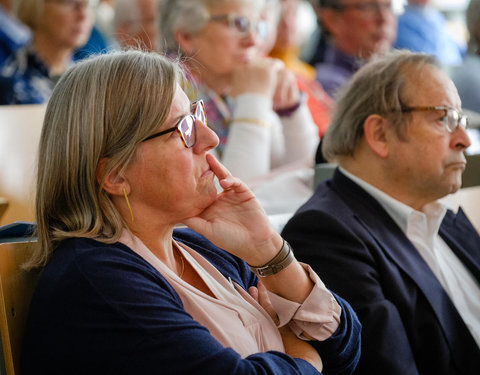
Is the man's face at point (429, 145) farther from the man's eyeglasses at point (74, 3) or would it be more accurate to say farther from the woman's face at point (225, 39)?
the man's eyeglasses at point (74, 3)

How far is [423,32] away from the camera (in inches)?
193

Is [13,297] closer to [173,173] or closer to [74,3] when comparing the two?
[173,173]

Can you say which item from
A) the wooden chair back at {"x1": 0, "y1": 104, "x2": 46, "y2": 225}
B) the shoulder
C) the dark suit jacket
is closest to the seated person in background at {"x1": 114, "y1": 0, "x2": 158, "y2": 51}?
the wooden chair back at {"x1": 0, "y1": 104, "x2": 46, "y2": 225}

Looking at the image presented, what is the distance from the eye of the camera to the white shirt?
1805mm

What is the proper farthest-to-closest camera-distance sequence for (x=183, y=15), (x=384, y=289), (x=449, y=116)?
1. (x=183, y=15)
2. (x=449, y=116)
3. (x=384, y=289)

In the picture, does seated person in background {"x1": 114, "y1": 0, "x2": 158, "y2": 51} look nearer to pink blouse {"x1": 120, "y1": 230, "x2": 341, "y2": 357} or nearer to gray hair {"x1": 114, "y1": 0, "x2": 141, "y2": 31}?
gray hair {"x1": 114, "y1": 0, "x2": 141, "y2": 31}

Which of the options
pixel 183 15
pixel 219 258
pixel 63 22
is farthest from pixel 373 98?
pixel 63 22

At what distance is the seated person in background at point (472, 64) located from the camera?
3.60 meters

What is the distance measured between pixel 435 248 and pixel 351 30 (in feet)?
7.15

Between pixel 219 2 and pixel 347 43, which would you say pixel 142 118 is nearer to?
pixel 219 2

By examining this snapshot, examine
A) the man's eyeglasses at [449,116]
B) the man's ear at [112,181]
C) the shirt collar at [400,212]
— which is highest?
the man's ear at [112,181]

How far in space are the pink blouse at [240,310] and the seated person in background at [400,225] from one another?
28cm

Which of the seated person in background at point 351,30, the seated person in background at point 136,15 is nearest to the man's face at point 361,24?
the seated person in background at point 351,30

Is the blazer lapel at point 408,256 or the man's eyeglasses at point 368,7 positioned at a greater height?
the man's eyeglasses at point 368,7
